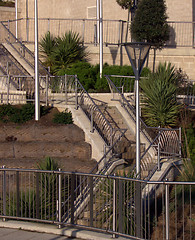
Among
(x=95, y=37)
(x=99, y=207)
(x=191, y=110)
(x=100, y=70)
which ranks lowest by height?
(x=99, y=207)

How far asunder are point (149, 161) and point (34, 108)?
495 cm

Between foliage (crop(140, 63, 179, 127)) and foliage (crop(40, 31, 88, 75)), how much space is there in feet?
18.4

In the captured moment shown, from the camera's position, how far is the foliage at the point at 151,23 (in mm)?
21828

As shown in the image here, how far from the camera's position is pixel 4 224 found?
8625mm

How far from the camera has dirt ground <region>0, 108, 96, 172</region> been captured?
1484 cm

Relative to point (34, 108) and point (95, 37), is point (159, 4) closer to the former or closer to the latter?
point (95, 37)

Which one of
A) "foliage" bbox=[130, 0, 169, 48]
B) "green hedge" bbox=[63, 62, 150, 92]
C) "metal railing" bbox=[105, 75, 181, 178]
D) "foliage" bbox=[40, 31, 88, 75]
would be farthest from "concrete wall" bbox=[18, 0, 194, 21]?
"metal railing" bbox=[105, 75, 181, 178]

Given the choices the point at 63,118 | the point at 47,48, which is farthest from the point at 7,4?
the point at 63,118

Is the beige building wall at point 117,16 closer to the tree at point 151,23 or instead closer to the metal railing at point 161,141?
the tree at point 151,23

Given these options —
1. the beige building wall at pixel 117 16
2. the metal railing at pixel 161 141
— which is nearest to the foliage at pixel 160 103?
the metal railing at pixel 161 141

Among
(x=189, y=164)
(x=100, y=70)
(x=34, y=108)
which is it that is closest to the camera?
(x=189, y=164)

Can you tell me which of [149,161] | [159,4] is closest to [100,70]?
[159,4]

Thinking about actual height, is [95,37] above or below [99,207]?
above

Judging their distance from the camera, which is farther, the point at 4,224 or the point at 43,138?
the point at 43,138
